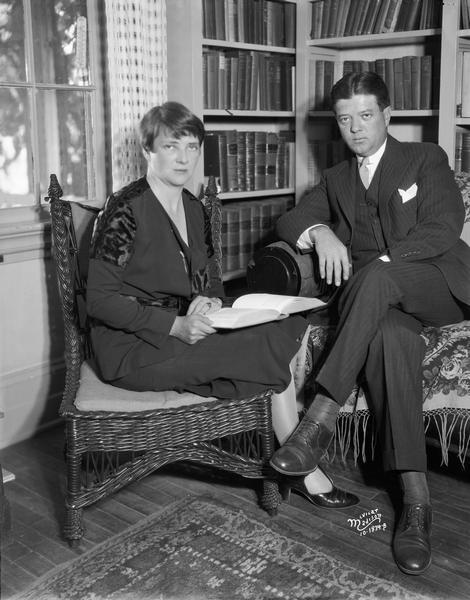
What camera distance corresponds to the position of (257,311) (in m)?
2.17

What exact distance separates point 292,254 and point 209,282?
49cm

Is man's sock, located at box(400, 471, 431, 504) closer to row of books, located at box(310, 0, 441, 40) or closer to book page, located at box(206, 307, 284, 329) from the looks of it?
book page, located at box(206, 307, 284, 329)

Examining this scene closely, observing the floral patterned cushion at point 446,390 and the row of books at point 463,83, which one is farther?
the row of books at point 463,83

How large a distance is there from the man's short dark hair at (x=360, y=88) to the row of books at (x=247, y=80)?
33.8 inches

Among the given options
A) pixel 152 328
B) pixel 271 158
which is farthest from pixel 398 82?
pixel 152 328

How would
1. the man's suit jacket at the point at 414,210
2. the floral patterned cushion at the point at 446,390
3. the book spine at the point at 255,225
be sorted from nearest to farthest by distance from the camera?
the floral patterned cushion at the point at 446,390 < the man's suit jacket at the point at 414,210 < the book spine at the point at 255,225

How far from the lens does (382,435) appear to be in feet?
7.56

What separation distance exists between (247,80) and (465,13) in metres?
1.00

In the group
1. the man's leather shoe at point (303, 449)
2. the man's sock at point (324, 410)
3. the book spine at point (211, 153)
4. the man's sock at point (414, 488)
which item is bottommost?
the man's sock at point (414, 488)

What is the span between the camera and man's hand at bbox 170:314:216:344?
2.18m

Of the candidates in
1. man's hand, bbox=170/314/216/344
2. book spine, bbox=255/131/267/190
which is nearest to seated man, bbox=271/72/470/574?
man's hand, bbox=170/314/216/344

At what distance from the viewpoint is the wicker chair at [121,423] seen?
83.3 inches

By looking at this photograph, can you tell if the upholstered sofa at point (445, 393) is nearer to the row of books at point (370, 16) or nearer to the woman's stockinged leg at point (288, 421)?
the woman's stockinged leg at point (288, 421)

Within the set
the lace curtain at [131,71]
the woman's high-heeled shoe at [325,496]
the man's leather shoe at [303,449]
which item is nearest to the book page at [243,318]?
the man's leather shoe at [303,449]
